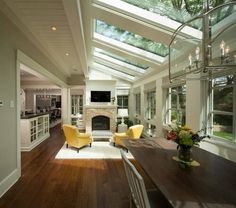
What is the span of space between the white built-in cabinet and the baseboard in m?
2.15

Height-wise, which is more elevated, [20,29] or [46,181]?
[20,29]

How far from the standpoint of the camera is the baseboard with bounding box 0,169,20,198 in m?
2.78

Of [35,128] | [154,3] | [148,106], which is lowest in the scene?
[35,128]

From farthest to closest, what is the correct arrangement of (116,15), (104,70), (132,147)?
1. (104,70)
2. (116,15)
3. (132,147)

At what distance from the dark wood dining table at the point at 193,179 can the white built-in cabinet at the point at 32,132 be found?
4034 millimetres

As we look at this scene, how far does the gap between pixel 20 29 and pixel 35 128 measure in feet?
11.6

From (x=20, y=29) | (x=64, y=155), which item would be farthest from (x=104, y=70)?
(x=20, y=29)

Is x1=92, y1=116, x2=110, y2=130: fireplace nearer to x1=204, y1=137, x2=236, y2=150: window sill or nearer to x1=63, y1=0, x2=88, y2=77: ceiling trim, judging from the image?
x1=63, y1=0, x2=88, y2=77: ceiling trim

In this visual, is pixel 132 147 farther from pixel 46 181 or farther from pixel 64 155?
pixel 64 155

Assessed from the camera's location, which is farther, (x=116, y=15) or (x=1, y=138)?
(x=116, y=15)

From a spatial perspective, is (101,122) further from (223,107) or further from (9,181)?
(223,107)

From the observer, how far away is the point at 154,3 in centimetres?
296

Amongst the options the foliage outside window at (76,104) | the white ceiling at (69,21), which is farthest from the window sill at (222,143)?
the foliage outside window at (76,104)

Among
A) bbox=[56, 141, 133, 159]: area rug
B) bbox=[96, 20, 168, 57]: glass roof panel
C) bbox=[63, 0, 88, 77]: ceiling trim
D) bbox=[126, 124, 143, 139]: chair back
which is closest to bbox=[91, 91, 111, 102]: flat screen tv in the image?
bbox=[56, 141, 133, 159]: area rug
